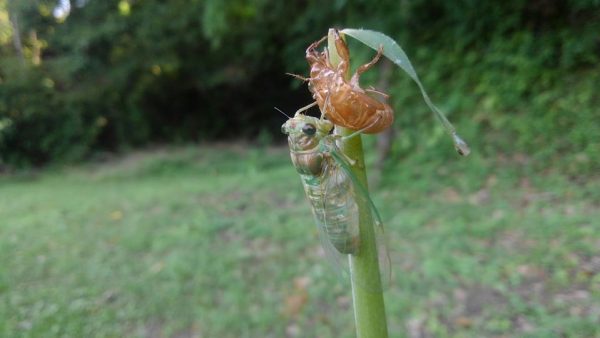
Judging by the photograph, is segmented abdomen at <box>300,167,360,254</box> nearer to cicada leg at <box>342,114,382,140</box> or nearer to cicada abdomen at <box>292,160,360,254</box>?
cicada abdomen at <box>292,160,360,254</box>

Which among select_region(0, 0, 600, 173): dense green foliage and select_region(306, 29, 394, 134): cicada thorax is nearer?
select_region(306, 29, 394, 134): cicada thorax

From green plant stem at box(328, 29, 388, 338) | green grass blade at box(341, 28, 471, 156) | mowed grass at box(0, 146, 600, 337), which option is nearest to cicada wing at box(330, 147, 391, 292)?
green plant stem at box(328, 29, 388, 338)

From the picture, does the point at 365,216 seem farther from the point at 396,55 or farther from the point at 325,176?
the point at 396,55

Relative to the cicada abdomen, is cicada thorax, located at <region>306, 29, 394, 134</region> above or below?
above

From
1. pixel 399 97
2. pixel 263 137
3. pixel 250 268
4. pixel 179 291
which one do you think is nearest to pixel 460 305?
pixel 250 268

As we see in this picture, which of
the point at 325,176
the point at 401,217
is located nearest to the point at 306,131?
the point at 325,176

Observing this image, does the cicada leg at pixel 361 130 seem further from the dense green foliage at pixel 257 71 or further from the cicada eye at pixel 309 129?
the dense green foliage at pixel 257 71

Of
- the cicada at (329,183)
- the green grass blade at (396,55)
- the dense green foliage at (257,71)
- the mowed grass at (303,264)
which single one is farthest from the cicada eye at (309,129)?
the dense green foliage at (257,71)
